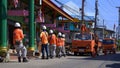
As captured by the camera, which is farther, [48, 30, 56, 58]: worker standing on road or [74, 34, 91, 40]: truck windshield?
[74, 34, 91, 40]: truck windshield

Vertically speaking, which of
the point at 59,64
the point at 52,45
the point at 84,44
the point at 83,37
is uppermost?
the point at 83,37

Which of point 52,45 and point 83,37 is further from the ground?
point 83,37

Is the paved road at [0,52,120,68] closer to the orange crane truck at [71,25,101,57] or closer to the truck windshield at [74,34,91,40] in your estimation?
the orange crane truck at [71,25,101,57]

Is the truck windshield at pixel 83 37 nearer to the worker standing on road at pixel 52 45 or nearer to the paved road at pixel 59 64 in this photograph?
the worker standing on road at pixel 52 45

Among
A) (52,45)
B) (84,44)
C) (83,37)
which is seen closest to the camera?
(52,45)

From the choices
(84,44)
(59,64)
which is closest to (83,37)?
(84,44)

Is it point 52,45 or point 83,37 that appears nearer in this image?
point 52,45

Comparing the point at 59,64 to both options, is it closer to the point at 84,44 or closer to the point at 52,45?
the point at 52,45

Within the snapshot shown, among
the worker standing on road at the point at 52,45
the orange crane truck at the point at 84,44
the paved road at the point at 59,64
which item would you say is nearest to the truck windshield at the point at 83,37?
the orange crane truck at the point at 84,44

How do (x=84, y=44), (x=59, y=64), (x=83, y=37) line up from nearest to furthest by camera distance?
(x=59, y=64) → (x=84, y=44) → (x=83, y=37)

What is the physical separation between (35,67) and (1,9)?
4360 mm

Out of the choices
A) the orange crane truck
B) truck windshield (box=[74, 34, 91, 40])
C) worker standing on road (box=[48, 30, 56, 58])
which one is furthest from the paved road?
truck windshield (box=[74, 34, 91, 40])

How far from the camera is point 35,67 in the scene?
1700 cm

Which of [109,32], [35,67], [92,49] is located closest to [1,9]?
[35,67]
